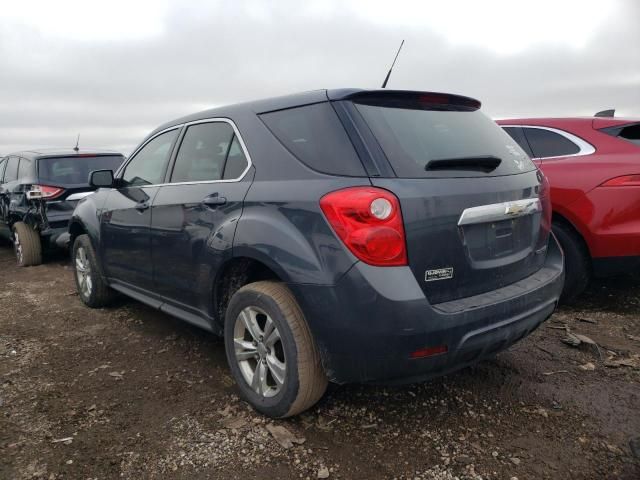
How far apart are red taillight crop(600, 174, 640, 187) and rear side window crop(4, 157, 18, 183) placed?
7.43m

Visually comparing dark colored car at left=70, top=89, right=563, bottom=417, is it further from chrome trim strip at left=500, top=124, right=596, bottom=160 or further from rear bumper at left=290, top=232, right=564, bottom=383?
chrome trim strip at left=500, top=124, right=596, bottom=160

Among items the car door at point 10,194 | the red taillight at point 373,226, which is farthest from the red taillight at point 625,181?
the car door at point 10,194

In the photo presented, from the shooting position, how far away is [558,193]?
3855 millimetres

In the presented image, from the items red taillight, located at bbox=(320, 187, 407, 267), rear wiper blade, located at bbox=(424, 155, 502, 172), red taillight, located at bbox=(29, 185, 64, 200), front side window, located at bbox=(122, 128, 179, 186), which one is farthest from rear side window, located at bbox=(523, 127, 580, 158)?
red taillight, located at bbox=(29, 185, 64, 200)

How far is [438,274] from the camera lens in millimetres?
2088

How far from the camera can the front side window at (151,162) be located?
134 inches

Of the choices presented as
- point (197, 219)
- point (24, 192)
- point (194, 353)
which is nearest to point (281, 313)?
point (197, 219)

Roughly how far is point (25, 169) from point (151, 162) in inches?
165

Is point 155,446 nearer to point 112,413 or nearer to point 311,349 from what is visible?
point 112,413

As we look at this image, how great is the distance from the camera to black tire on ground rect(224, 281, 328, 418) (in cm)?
225

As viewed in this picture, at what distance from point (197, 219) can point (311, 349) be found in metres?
1.07

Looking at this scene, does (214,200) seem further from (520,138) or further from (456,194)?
(520,138)

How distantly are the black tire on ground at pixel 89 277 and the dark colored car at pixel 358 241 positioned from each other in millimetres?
1690

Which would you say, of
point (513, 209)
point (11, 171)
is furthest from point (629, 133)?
point (11, 171)
